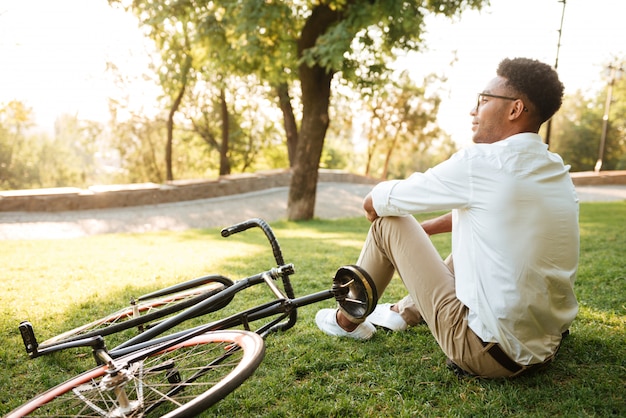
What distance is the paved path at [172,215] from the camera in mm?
9641

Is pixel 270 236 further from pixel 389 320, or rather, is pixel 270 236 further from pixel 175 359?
pixel 389 320

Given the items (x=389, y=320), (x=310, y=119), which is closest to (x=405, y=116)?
(x=310, y=119)

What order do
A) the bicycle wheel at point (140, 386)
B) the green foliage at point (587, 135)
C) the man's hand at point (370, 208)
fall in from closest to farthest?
the bicycle wheel at point (140, 386) < the man's hand at point (370, 208) < the green foliage at point (587, 135)

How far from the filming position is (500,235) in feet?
6.79

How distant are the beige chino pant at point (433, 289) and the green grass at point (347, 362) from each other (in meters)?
0.17

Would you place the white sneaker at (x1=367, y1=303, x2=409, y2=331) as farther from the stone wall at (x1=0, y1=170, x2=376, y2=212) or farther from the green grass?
the stone wall at (x1=0, y1=170, x2=376, y2=212)

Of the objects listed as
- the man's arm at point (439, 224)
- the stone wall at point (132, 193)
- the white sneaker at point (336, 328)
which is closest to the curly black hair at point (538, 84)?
A: the man's arm at point (439, 224)

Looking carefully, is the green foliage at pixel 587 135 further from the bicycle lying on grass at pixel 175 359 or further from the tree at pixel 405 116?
the bicycle lying on grass at pixel 175 359

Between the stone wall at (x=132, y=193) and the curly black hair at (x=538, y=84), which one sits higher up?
the curly black hair at (x=538, y=84)

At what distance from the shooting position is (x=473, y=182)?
2.11m

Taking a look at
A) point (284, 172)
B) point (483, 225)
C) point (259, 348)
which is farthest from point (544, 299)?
point (284, 172)

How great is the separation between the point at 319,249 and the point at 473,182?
5.04m

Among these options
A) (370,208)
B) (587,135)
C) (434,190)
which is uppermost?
(587,135)

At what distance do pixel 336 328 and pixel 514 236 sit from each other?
1366mm
